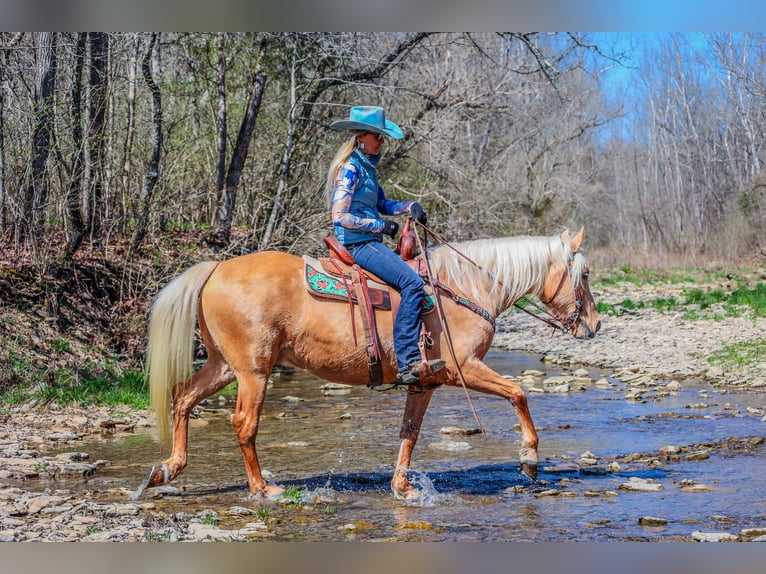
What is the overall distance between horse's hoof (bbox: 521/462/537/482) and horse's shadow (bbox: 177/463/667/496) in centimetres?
8

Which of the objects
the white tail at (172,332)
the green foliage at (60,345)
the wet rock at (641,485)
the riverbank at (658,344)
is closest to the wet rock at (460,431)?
the wet rock at (641,485)

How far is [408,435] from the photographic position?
709 cm

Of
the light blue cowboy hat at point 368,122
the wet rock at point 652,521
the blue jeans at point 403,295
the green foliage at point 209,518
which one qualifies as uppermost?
the light blue cowboy hat at point 368,122

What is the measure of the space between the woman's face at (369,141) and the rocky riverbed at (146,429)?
3.18 m

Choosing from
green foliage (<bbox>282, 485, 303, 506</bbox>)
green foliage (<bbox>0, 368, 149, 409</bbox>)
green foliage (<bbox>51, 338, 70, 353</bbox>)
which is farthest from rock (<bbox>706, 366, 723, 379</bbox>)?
green foliage (<bbox>51, 338, 70, 353</bbox>)

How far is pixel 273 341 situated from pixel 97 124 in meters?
6.51

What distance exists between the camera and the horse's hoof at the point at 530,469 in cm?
689

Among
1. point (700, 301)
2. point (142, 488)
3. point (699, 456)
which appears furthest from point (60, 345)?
point (700, 301)

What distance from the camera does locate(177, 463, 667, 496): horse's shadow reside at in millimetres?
6887

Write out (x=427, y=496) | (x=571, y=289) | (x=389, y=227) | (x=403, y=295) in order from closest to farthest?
(x=427, y=496)
(x=403, y=295)
(x=389, y=227)
(x=571, y=289)

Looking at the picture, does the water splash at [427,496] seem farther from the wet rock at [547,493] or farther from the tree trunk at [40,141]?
the tree trunk at [40,141]

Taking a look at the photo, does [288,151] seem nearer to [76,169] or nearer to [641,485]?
[76,169]

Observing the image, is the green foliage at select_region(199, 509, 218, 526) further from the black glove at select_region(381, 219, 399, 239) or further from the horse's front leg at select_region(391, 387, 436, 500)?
the black glove at select_region(381, 219, 399, 239)
